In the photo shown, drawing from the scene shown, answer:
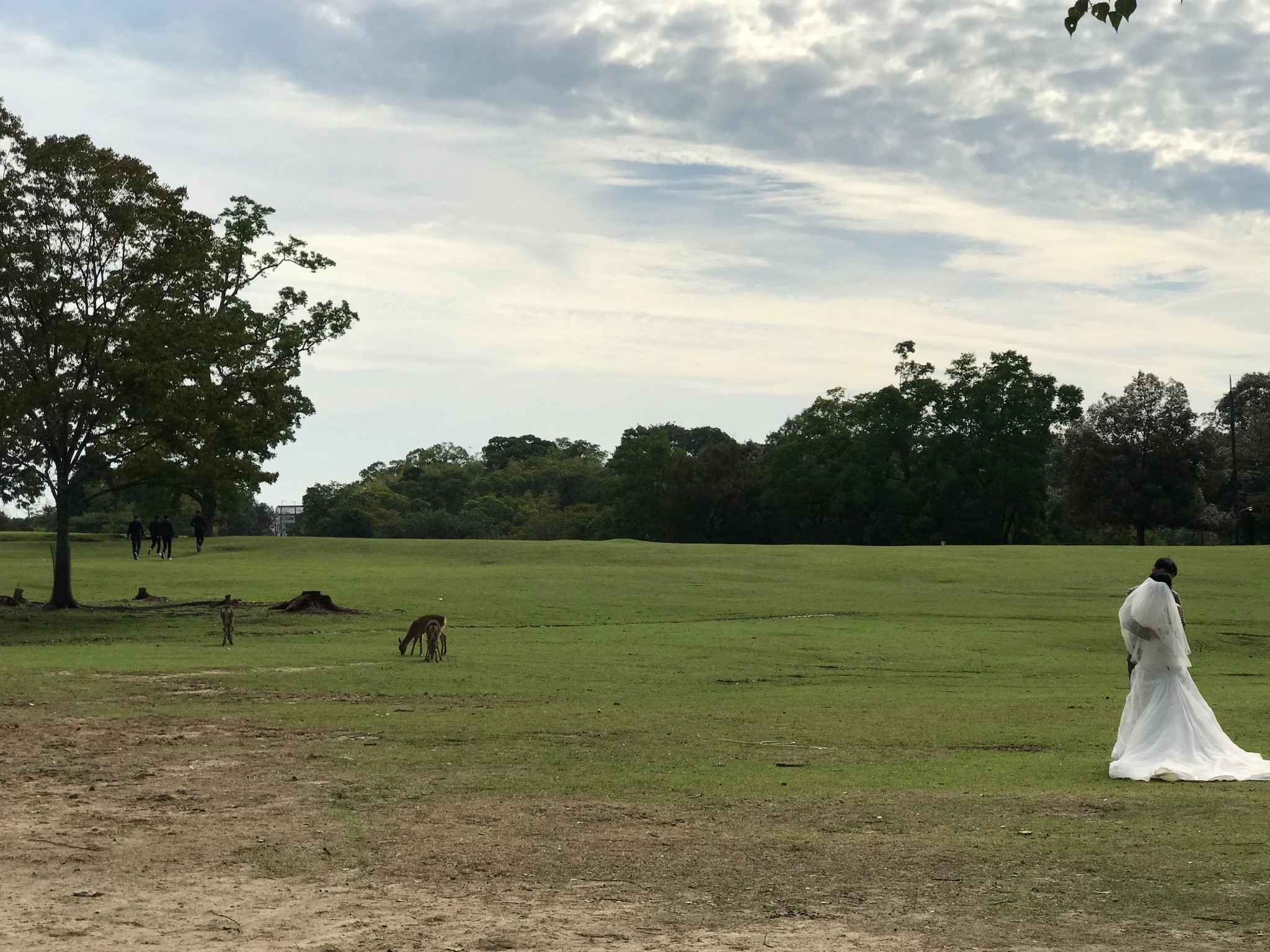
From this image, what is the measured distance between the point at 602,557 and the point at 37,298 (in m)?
25.3

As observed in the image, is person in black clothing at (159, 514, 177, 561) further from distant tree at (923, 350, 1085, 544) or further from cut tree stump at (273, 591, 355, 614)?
distant tree at (923, 350, 1085, 544)

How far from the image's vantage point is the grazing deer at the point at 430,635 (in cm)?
2353

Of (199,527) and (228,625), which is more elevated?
(199,527)

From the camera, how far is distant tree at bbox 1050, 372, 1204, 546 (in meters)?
81.1

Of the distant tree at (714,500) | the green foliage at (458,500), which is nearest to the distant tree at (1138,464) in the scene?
the distant tree at (714,500)

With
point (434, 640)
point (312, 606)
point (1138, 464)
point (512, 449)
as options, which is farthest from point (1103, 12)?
point (512, 449)

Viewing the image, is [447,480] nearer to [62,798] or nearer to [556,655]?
[556,655]

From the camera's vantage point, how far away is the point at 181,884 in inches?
338

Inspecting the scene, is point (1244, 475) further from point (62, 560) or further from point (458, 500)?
point (62, 560)

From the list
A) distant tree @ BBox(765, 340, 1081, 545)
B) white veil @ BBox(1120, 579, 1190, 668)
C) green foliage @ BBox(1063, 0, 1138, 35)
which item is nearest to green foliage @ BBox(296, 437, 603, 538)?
distant tree @ BBox(765, 340, 1081, 545)

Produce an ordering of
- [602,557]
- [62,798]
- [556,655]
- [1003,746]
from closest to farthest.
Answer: [62,798]
[1003,746]
[556,655]
[602,557]

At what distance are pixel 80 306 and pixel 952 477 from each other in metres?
62.6

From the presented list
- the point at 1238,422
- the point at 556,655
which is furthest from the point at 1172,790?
the point at 1238,422

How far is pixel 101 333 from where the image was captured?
3266cm
